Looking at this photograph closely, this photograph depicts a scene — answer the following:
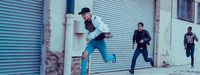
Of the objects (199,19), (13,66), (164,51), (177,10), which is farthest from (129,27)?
(199,19)

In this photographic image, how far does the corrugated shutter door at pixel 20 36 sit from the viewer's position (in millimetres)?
7188

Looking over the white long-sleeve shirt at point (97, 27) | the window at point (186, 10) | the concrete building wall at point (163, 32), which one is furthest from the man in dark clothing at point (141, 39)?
the window at point (186, 10)

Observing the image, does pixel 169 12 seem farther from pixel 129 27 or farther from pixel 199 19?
pixel 199 19

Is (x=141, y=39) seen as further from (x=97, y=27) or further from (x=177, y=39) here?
(x=177, y=39)

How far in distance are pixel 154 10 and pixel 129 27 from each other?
2307 mm

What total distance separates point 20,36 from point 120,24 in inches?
184

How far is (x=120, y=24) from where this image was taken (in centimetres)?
1166

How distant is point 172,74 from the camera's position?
35.4 ft

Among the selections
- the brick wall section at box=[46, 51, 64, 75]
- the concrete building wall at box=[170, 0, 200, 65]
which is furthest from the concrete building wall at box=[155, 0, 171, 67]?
the brick wall section at box=[46, 51, 64, 75]

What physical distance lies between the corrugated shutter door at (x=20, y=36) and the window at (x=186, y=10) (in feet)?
31.4

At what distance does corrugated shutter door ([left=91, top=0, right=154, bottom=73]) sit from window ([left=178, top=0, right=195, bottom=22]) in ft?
10.7

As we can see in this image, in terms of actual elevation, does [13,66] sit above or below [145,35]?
below

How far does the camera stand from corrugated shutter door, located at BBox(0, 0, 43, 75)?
7.19 metres

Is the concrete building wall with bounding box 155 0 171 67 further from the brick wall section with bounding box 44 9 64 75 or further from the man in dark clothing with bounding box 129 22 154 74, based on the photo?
the brick wall section with bounding box 44 9 64 75
